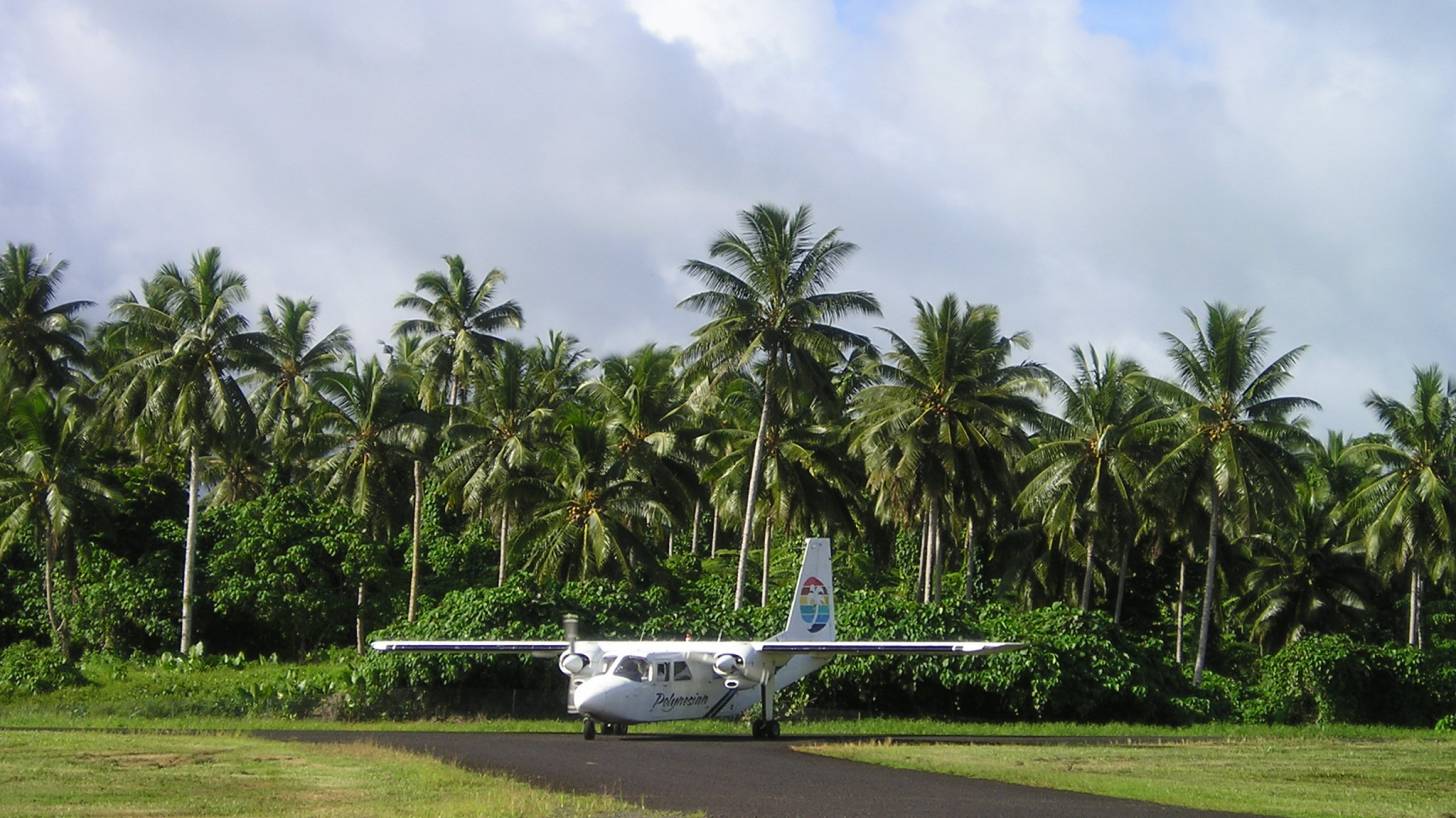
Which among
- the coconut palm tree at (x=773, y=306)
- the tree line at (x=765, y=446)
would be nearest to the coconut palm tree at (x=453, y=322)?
the tree line at (x=765, y=446)

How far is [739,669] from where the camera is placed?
3105 cm

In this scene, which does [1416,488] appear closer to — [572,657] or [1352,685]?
[1352,685]

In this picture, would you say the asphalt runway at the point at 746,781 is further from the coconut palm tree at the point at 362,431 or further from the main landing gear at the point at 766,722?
the coconut palm tree at the point at 362,431

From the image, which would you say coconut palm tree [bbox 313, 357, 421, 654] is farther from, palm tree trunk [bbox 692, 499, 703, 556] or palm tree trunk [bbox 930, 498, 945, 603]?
palm tree trunk [bbox 930, 498, 945, 603]

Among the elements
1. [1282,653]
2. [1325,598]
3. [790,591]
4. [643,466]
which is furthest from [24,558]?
[1325,598]

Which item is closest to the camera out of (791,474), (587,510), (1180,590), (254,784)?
(254,784)

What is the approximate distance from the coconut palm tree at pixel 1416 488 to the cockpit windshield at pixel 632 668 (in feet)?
93.8

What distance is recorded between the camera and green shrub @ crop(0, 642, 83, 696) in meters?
Answer: 39.0

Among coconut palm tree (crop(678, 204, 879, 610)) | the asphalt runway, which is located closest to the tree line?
coconut palm tree (crop(678, 204, 879, 610))

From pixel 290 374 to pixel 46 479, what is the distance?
1191 centimetres

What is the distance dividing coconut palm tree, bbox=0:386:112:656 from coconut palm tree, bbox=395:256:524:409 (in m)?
13.5

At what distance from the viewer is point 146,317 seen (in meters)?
47.6

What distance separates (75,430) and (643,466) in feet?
65.7

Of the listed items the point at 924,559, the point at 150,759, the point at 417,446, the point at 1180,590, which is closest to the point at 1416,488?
the point at 1180,590
